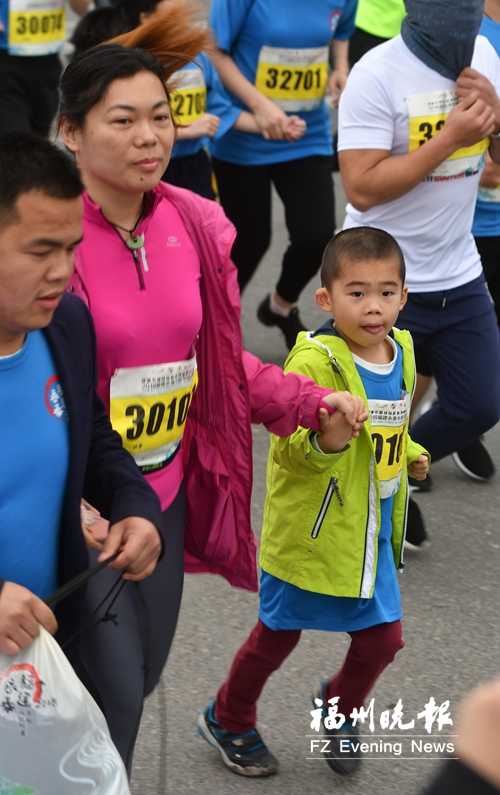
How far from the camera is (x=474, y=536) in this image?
4.39 metres

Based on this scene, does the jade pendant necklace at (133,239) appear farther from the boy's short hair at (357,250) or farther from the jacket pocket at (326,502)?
the jacket pocket at (326,502)

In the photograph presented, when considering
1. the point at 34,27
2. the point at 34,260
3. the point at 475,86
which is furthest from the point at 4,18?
the point at 34,260

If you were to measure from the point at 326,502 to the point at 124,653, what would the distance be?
0.66m

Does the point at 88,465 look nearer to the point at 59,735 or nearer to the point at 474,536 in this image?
the point at 59,735

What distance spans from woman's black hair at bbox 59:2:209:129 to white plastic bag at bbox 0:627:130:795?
→ 1.25m

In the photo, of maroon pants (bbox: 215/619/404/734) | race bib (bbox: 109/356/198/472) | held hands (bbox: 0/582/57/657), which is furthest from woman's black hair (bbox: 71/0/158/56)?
held hands (bbox: 0/582/57/657)

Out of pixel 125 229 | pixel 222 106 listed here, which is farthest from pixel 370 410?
pixel 222 106

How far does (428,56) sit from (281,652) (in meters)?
1.87

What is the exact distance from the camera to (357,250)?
9.32 feet

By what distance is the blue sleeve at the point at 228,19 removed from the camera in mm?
4957

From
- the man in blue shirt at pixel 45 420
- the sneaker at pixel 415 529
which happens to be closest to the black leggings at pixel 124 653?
the man in blue shirt at pixel 45 420

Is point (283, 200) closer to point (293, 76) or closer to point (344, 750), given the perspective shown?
point (293, 76)

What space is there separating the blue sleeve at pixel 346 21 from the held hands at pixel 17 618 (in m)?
4.26

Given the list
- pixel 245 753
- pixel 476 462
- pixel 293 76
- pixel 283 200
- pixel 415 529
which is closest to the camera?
pixel 245 753
